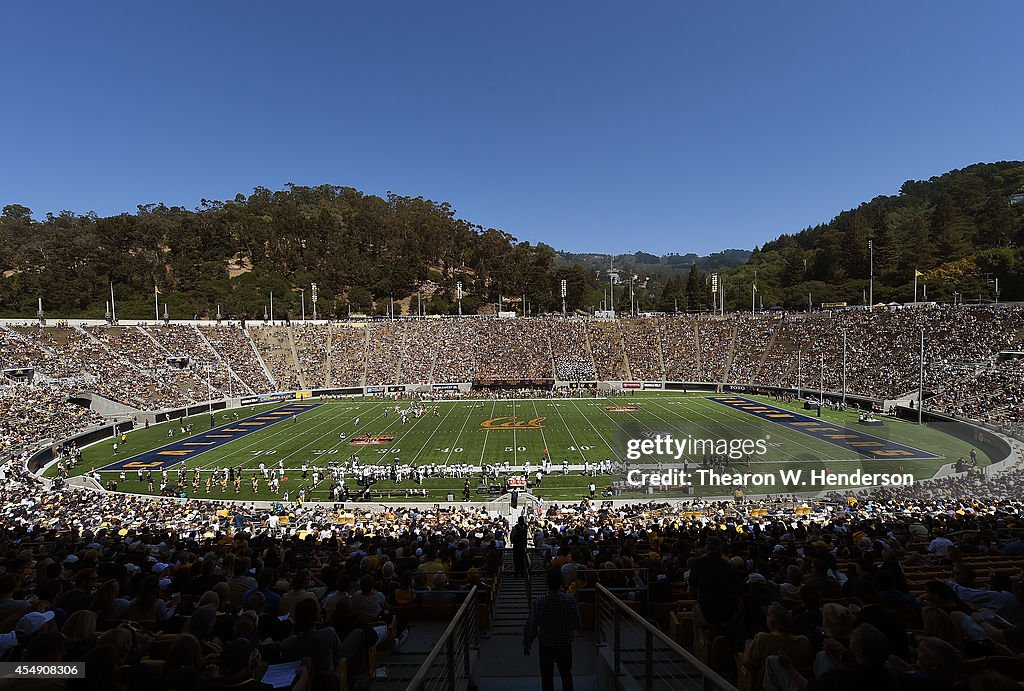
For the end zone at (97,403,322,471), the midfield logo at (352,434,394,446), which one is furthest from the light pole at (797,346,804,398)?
the end zone at (97,403,322,471)

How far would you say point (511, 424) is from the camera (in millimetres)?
43219

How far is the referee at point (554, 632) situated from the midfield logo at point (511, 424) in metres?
36.6

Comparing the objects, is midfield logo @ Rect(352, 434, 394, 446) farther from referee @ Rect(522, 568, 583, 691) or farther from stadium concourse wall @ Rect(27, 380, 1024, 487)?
referee @ Rect(522, 568, 583, 691)

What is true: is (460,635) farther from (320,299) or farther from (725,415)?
(320,299)

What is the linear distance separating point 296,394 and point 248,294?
43.9 metres

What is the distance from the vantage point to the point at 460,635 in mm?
5488

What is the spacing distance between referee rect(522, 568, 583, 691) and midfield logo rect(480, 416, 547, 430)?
1441 inches

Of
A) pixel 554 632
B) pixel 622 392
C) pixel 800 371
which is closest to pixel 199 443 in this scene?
pixel 554 632

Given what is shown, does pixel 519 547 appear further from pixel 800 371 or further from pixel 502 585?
pixel 800 371

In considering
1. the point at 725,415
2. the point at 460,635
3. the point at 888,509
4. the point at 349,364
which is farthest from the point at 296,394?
the point at 460,635

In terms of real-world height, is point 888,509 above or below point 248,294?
below

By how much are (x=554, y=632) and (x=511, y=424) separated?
3836 centimetres


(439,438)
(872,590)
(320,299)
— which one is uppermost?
(320,299)

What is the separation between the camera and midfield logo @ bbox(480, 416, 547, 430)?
137ft
